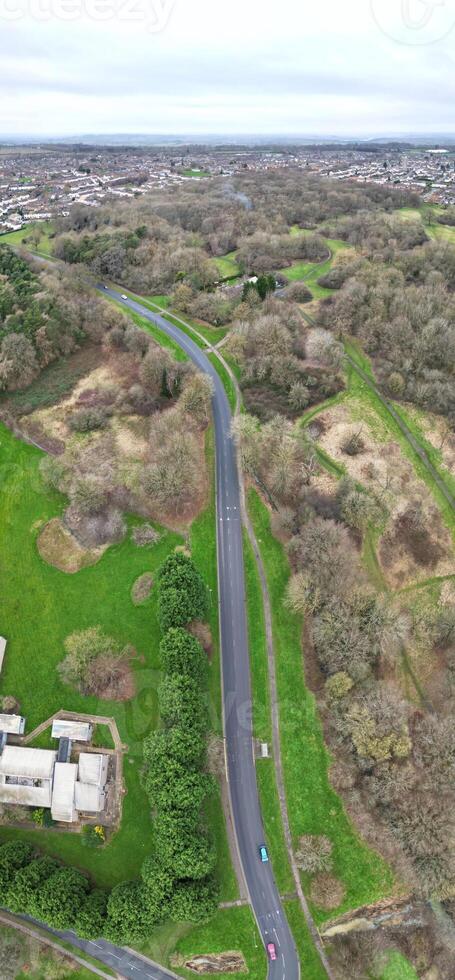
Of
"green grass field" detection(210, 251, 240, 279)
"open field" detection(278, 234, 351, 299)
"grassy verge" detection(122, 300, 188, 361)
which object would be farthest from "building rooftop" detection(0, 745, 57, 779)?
"green grass field" detection(210, 251, 240, 279)

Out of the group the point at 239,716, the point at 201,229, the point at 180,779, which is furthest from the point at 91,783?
the point at 201,229

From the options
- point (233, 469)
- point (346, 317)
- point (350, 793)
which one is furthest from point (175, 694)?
point (346, 317)

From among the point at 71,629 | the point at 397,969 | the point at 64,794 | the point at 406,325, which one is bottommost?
the point at 397,969

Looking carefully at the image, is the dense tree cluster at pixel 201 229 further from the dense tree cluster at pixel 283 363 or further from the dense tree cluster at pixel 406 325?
the dense tree cluster at pixel 406 325

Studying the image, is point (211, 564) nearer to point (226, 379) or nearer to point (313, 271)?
point (226, 379)

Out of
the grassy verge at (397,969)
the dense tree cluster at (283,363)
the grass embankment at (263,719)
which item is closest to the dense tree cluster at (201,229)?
the dense tree cluster at (283,363)

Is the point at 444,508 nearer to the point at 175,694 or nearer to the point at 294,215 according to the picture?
the point at 175,694

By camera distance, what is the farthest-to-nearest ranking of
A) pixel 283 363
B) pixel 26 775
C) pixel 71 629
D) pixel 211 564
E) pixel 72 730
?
pixel 283 363 → pixel 211 564 → pixel 71 629 → pixel 72 730 → pixel 26 775

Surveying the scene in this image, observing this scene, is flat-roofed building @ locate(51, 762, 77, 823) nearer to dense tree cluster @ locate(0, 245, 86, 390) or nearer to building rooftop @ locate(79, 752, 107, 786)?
building rooftop @ locate(79, 752, 107, 786)

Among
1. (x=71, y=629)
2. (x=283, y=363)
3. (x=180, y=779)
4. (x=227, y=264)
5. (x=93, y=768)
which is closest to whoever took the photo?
(x=180, y=779)

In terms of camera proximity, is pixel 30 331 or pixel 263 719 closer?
pixel 263 719
